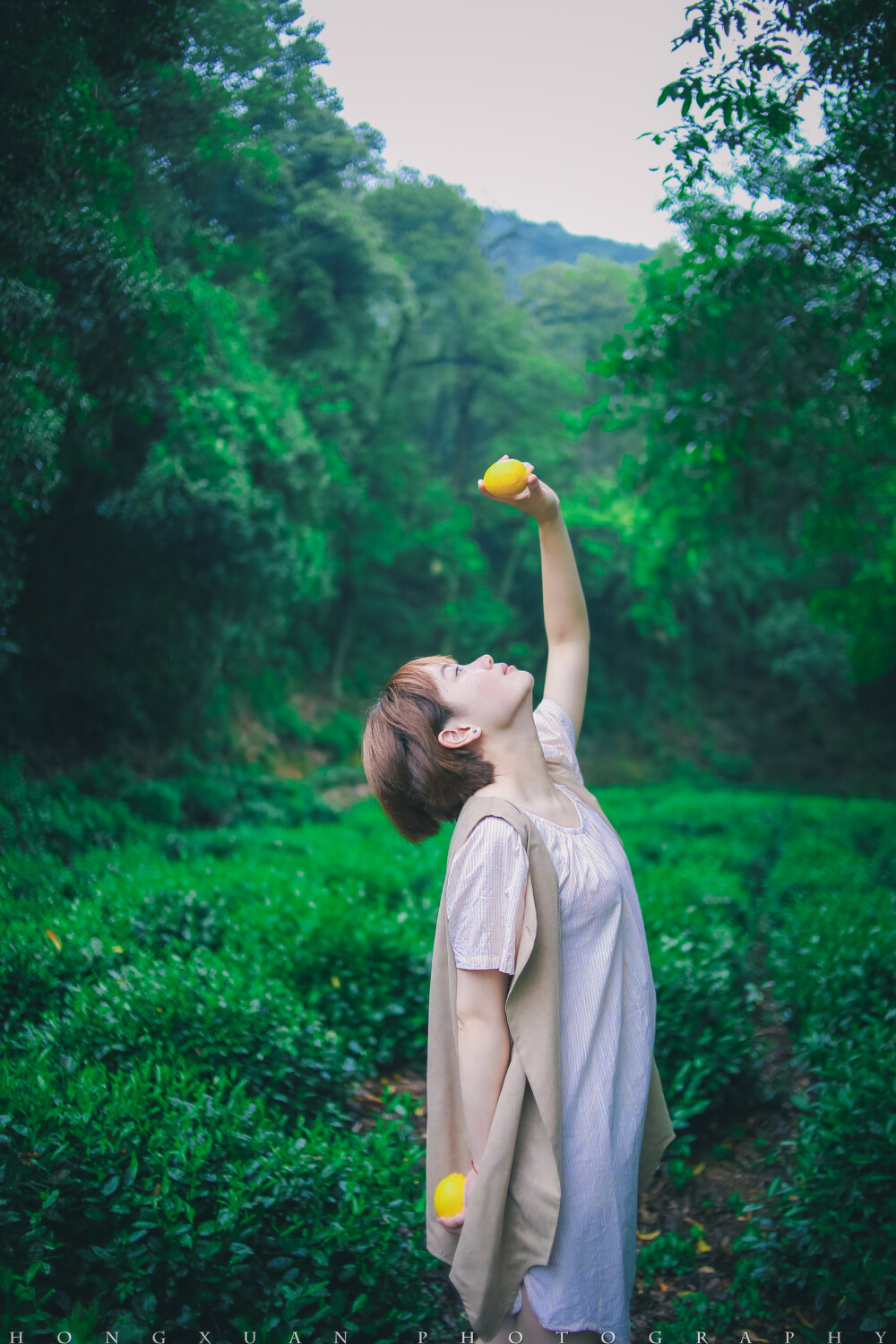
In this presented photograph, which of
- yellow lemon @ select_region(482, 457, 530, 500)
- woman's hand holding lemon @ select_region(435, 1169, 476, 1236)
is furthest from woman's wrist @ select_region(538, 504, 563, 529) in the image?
woman's hand holding lemon @ select_region(435, 1169, 476, 1236)

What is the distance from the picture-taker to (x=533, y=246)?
788cm

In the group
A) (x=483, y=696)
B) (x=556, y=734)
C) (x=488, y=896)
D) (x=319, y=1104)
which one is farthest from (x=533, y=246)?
(x=488, y=896)

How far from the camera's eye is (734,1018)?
3947mm

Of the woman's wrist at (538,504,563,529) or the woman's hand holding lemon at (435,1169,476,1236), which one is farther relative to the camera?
the woman's wrist at (538,504,563,529)

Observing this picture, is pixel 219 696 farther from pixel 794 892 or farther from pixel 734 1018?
pixel 734 1018

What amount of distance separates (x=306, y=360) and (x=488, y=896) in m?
9.70

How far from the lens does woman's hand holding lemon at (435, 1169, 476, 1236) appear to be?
61.1 inches

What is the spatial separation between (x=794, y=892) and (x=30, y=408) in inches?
252

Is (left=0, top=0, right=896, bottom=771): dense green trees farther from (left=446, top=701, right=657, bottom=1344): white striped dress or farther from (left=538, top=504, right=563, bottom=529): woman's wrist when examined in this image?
(left=446, top=701, right=657, bottom=1344): white striped dress

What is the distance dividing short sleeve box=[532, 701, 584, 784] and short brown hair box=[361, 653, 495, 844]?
0.34 m

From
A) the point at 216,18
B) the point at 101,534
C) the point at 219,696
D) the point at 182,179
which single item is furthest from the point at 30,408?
the point at 219,696

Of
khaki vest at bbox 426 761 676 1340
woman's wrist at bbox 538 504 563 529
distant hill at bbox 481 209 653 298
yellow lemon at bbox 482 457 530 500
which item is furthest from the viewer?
distant hill at bbox 481 209 653 298

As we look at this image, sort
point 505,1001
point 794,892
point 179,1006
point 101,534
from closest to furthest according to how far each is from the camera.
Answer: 1. point 505,1001
2. point 179,1006
3. point 794,892
4. point 101,534

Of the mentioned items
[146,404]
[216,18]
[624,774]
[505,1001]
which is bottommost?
[624,774]
